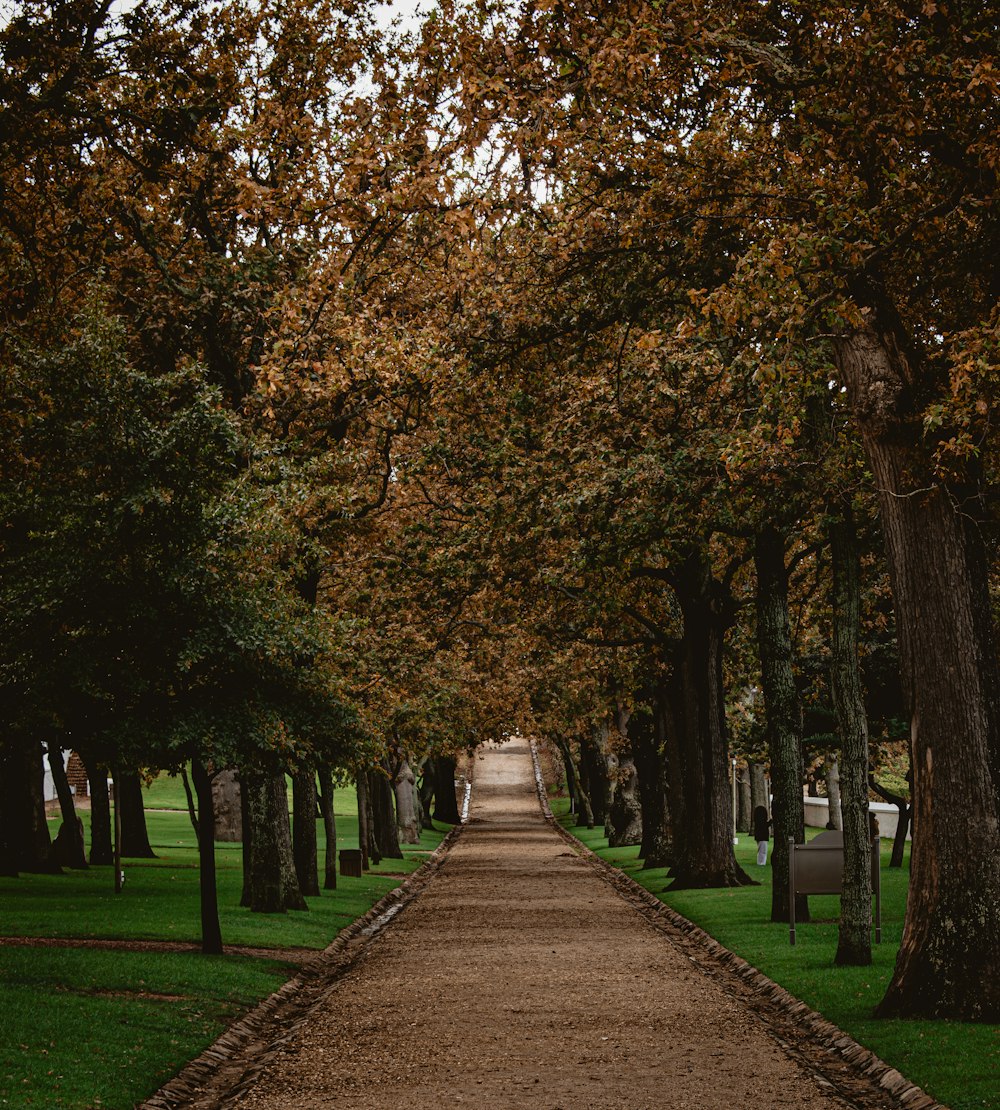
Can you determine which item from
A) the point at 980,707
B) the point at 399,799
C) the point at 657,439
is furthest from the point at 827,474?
the point at 399,799

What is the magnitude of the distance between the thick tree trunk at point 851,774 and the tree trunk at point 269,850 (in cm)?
977

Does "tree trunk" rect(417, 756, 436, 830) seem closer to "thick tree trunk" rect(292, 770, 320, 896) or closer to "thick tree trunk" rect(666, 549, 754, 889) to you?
"thick tree trunk" rect(666, 549, 754, 889)

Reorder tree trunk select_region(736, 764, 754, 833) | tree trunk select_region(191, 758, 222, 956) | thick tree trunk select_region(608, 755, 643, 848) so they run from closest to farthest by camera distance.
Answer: tree trunk select_region(191, 758, 222, 956)
thick tree trunk select_region(608, 755, 643, 848)
tree trunk select_region(736, 764, 754, 833)

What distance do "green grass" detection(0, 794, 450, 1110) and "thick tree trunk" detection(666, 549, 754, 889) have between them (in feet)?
21.5

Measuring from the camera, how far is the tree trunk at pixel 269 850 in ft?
75.4

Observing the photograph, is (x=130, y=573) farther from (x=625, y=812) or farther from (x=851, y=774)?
(x=625, y=812)

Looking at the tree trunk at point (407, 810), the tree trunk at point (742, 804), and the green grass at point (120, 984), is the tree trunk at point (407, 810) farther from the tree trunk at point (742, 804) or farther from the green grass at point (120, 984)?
the green grass at point (120, 984)

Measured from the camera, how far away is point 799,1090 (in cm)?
1023

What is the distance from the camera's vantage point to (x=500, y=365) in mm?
15023

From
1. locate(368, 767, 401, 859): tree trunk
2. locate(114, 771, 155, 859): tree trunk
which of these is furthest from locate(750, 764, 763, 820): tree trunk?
locate(114, 771, 155, 859): tree trunk

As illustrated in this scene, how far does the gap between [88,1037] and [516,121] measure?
7983 mm

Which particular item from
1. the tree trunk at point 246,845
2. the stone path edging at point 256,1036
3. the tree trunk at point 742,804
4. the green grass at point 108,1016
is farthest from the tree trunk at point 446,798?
the green grass at point 108,1016

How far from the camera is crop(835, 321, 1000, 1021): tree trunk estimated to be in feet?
38.4

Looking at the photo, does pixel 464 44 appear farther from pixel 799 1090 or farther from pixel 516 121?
pixel 799 1090
